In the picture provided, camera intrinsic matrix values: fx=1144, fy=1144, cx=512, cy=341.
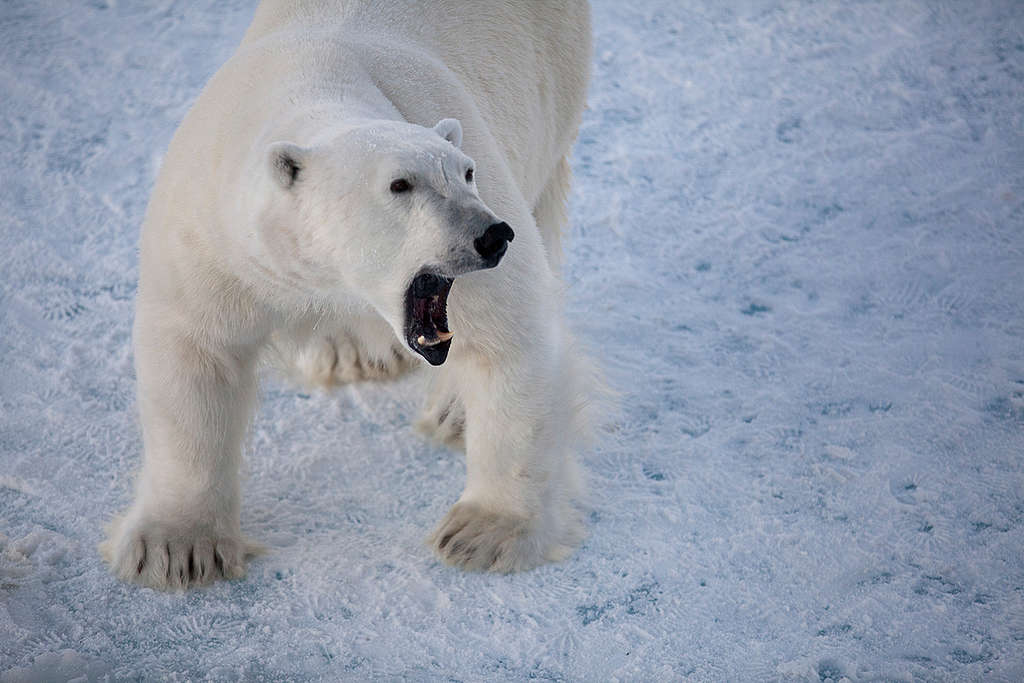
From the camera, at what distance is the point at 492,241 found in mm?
2031

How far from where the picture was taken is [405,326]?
217cm

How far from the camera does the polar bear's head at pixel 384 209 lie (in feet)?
6.69

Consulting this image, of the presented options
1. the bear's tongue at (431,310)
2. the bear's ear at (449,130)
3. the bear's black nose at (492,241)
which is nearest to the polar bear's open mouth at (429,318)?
the bear's tongue at (431,310)

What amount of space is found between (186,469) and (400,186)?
109 cm

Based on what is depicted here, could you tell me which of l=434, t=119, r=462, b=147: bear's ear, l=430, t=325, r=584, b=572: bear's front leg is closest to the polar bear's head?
l=434, t=119, r=462, b=147: bear's ear

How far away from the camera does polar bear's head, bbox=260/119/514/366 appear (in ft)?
6.69

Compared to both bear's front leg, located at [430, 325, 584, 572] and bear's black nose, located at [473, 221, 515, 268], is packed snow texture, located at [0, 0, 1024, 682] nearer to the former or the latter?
bear's front leg, located at [430, 325, 584, 572]

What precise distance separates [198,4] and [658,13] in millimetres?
2386

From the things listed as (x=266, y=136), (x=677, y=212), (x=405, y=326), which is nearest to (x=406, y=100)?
(x=266, y=136)

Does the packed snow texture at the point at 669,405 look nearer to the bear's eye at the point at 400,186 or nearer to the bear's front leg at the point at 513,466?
the bear's front leg at the point at 513,466

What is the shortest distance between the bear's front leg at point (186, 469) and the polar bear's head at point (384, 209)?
63 cm

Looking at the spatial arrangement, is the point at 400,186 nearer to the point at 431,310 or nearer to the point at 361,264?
the point at 361,264

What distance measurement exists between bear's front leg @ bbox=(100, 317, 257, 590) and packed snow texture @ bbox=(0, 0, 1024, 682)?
7 cm

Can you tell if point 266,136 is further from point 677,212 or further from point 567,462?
point 677,212
